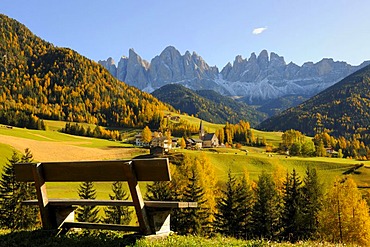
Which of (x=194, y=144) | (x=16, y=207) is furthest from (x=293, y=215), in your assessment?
(x=194, y=144)

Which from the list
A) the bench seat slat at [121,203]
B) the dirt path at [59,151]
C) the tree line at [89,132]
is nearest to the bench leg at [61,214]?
the bench seat slat at [121,203]

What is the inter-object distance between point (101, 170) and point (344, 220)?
126 ft

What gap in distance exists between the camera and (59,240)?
349 inches

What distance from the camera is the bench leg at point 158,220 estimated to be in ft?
28.1

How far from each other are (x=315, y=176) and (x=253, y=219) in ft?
34.3

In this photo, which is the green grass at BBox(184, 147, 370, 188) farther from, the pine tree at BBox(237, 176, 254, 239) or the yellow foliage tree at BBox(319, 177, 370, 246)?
the yellow foliage tree at BBox(319, 177, 370, 246)

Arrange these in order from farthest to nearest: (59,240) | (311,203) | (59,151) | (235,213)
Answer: (59,151) < (311,203) < (235,213) < (59,240)

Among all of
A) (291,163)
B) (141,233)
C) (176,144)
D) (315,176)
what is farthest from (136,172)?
(176,144)

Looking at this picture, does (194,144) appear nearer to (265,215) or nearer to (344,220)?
(265,215)

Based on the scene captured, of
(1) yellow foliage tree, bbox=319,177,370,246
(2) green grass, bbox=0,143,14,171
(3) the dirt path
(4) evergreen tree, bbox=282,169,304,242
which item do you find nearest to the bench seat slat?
(1) yellow foliage tree, bbox=319,177,370,246

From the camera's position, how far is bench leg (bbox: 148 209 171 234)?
8.56 meters

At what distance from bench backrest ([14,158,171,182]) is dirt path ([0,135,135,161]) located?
269ft

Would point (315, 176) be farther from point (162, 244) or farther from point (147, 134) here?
point (147, 134)

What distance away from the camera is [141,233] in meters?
8.54
